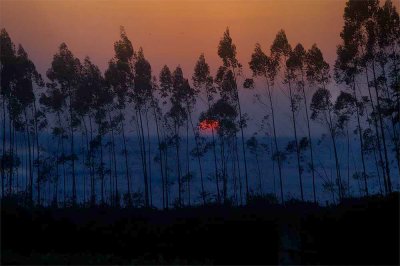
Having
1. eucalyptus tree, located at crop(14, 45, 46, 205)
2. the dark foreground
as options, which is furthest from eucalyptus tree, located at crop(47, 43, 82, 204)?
the dark foreground

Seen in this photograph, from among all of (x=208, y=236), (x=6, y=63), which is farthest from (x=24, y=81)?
(x=208, y=236)

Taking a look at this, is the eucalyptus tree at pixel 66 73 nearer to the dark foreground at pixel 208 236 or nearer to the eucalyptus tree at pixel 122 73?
the eucalyptus tree at pixel 122 73

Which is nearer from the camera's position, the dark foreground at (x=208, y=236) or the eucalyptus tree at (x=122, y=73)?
the dark foreground at (x=208, y=236)

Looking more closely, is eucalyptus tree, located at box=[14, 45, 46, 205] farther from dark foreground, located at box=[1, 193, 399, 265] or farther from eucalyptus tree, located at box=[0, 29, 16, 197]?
dark foreground, located at box=[1, 193, 399, 265]

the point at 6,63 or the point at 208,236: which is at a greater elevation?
the point at 6,63

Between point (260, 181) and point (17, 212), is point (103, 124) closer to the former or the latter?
point (260, 181)

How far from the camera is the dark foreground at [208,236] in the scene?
44.6ft

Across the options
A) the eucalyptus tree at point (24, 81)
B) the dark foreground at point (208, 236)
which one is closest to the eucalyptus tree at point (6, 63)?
the eucalyptus tree at point (24, 81)

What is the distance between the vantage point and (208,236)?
1513cm

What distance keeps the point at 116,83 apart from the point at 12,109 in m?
9.38

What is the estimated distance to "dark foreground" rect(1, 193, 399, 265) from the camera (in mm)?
13586

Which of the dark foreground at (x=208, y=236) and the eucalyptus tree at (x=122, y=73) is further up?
the eucalyptus tree at (x=122, y=73)

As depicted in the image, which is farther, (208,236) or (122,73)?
(122,73)

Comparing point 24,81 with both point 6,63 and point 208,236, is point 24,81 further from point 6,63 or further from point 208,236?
point 208,236
